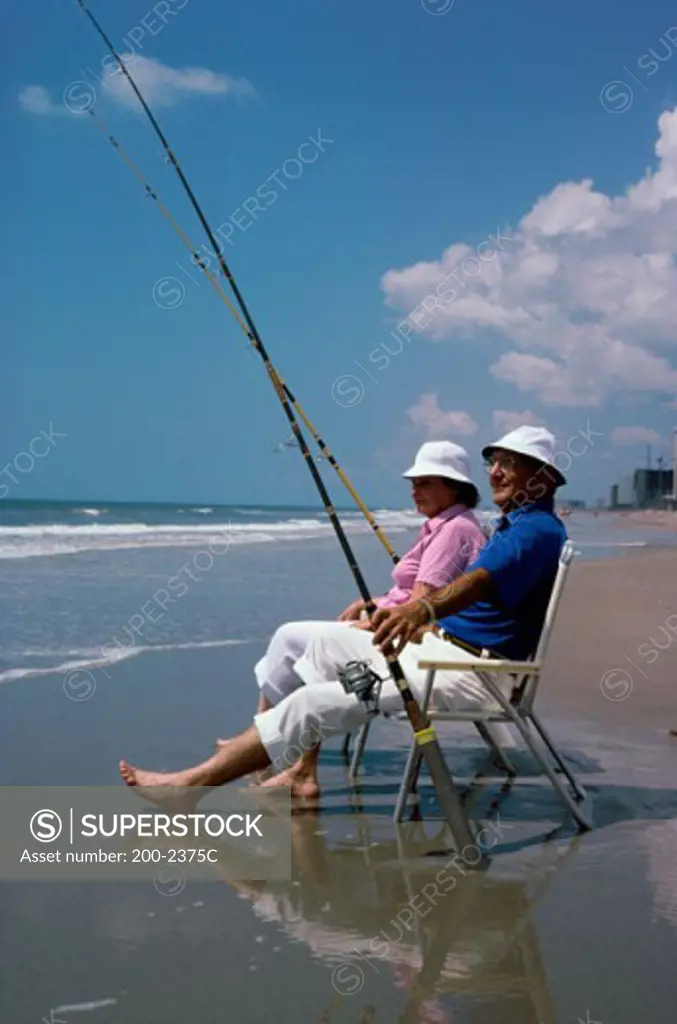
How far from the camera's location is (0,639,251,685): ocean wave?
6.57 meters

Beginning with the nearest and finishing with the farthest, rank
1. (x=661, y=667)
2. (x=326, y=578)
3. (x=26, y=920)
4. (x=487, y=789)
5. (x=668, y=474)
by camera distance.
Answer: (x=26, y=920) → (x=487, y=789) → (x=661, y=667) → (x=326, y=578) → (x=668, y=474)

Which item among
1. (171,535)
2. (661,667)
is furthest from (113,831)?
(171,535)

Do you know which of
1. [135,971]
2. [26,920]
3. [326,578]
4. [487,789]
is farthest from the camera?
[326,578]

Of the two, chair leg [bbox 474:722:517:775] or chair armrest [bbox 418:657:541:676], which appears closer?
chair armrest [bbox 418:657:541:676]

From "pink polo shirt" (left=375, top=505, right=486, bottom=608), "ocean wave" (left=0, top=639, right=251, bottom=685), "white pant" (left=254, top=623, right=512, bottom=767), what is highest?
"pink polo shirt" (left=375, top=505, right=486, bottom=608)

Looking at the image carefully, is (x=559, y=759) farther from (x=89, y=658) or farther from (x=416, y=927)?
(x=89, y=658)

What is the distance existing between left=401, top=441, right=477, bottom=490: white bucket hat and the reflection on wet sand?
134 cm

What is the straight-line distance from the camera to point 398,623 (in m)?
3.63

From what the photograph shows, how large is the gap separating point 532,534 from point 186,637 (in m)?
4.77

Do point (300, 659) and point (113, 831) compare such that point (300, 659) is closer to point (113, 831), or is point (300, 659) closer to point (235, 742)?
point (235, 742)

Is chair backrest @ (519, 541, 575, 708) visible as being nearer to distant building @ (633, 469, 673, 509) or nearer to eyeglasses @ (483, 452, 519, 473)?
eyeglasses @ (483, 452, 519, 473)

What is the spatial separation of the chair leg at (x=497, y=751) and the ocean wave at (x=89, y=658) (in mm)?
2743

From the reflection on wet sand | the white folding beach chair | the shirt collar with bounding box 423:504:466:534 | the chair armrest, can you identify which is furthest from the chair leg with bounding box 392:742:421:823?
the shirt collar with bounding box 423:504:466:534

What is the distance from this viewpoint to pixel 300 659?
4207 millimetres
